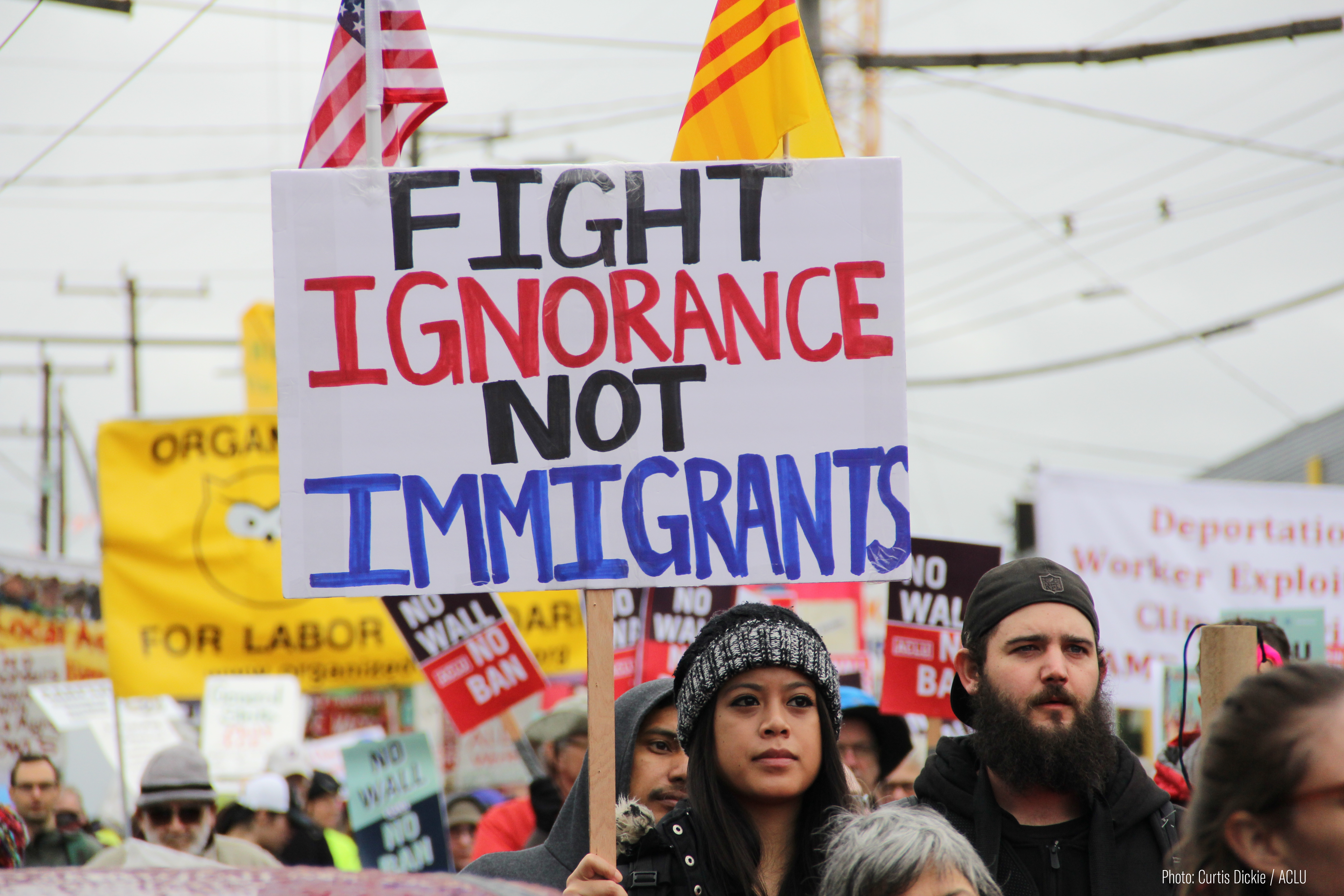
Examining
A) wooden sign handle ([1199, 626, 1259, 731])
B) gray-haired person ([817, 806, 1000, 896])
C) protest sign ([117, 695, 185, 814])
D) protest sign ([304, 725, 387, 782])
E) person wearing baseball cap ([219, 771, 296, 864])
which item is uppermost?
wooden sign handle ([1199, 626, 1259, 731])

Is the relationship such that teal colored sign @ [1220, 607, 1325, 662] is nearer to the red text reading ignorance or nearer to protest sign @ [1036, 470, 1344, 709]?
the red text reading ignorance

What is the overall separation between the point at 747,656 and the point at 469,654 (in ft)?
12.1

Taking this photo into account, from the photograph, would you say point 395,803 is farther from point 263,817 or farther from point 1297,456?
point 1297,456

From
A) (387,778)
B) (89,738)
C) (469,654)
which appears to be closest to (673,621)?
(469,654)

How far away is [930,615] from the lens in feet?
17.4

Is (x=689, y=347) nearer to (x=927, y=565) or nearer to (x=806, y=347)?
(x=806, y=347)

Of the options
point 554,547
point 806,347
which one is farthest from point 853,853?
point 806,347

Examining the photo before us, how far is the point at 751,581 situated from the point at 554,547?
0.47 meters

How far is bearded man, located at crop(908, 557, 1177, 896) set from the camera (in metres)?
3.02

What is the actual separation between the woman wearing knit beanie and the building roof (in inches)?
752

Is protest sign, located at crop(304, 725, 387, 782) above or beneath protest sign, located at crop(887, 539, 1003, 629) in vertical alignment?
beneath

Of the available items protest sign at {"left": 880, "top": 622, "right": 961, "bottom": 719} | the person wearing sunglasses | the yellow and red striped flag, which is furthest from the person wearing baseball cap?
the yellow and red striped flag

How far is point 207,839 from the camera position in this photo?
645 centimetres

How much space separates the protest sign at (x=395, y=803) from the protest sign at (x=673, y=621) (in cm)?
123
